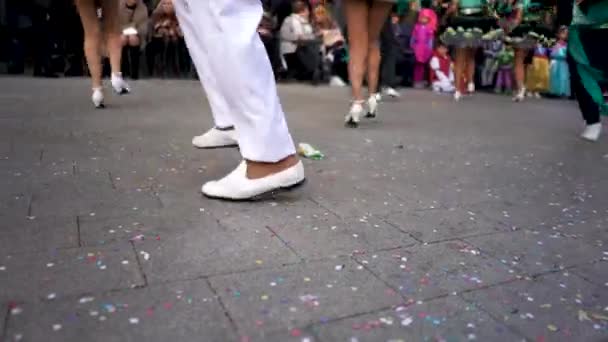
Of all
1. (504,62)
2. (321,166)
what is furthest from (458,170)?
(504,62)

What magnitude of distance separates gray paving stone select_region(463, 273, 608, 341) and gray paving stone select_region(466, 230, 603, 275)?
0.29 feet

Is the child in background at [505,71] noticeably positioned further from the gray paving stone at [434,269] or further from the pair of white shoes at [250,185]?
the gray paving stone at [434,269]

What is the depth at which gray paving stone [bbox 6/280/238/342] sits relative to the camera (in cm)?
114

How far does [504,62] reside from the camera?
9.20 meters

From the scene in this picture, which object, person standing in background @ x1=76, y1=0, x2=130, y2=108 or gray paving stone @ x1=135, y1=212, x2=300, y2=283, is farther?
person standing in background @ x1=76, y1=0, x2=130, y2=108

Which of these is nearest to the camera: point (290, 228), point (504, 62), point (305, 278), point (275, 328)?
point (275, 328)

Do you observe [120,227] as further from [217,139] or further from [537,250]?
[217,139]

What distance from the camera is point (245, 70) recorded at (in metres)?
1.93

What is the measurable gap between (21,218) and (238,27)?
37.3 inches

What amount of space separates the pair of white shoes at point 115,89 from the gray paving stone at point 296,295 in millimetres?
3688

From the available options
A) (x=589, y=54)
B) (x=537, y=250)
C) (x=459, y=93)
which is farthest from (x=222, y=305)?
(x=459, y=93)

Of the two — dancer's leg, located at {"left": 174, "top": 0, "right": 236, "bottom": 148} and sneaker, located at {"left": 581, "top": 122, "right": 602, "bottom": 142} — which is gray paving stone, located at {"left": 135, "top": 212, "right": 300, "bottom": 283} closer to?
dancer's leg, located at {"left": 174, "top": 0, "right": 236, "bottom": 148}

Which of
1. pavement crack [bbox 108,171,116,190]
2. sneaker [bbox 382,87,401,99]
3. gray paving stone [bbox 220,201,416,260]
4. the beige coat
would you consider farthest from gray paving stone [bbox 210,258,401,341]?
the beige coat

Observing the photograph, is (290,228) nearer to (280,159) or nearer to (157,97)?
(280,159)
